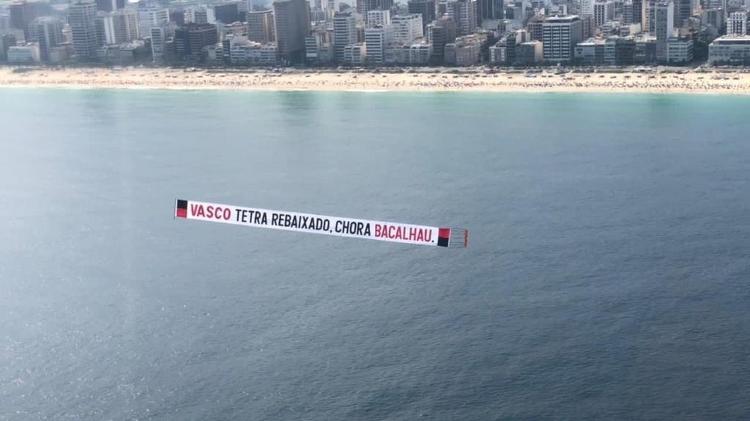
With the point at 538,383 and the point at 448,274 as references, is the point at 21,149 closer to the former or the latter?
the point at 448,274

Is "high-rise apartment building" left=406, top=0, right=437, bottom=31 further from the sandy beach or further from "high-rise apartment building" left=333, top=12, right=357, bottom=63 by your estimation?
the sandy beach

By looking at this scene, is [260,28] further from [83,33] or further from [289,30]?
[83,33]

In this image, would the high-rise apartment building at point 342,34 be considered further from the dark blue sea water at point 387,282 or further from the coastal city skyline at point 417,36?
the dark blue sea water at point 387,282

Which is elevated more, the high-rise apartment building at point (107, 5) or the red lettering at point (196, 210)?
the high-rise apartment building at point (107, 5)

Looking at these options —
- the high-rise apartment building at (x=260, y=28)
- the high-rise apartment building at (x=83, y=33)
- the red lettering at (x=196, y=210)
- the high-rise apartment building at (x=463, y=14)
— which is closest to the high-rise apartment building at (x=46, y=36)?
the high-rise apartment building at (x=83, y=33)

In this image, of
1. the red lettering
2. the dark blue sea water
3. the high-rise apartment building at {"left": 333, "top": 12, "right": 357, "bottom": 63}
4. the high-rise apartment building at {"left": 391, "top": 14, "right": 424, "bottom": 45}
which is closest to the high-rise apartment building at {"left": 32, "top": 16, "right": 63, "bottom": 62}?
the high-rise apartment building at {"left": 333, "top": 12, "right": 357, "bottom": 63}

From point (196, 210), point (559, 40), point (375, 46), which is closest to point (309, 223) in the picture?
point (196, 210)
